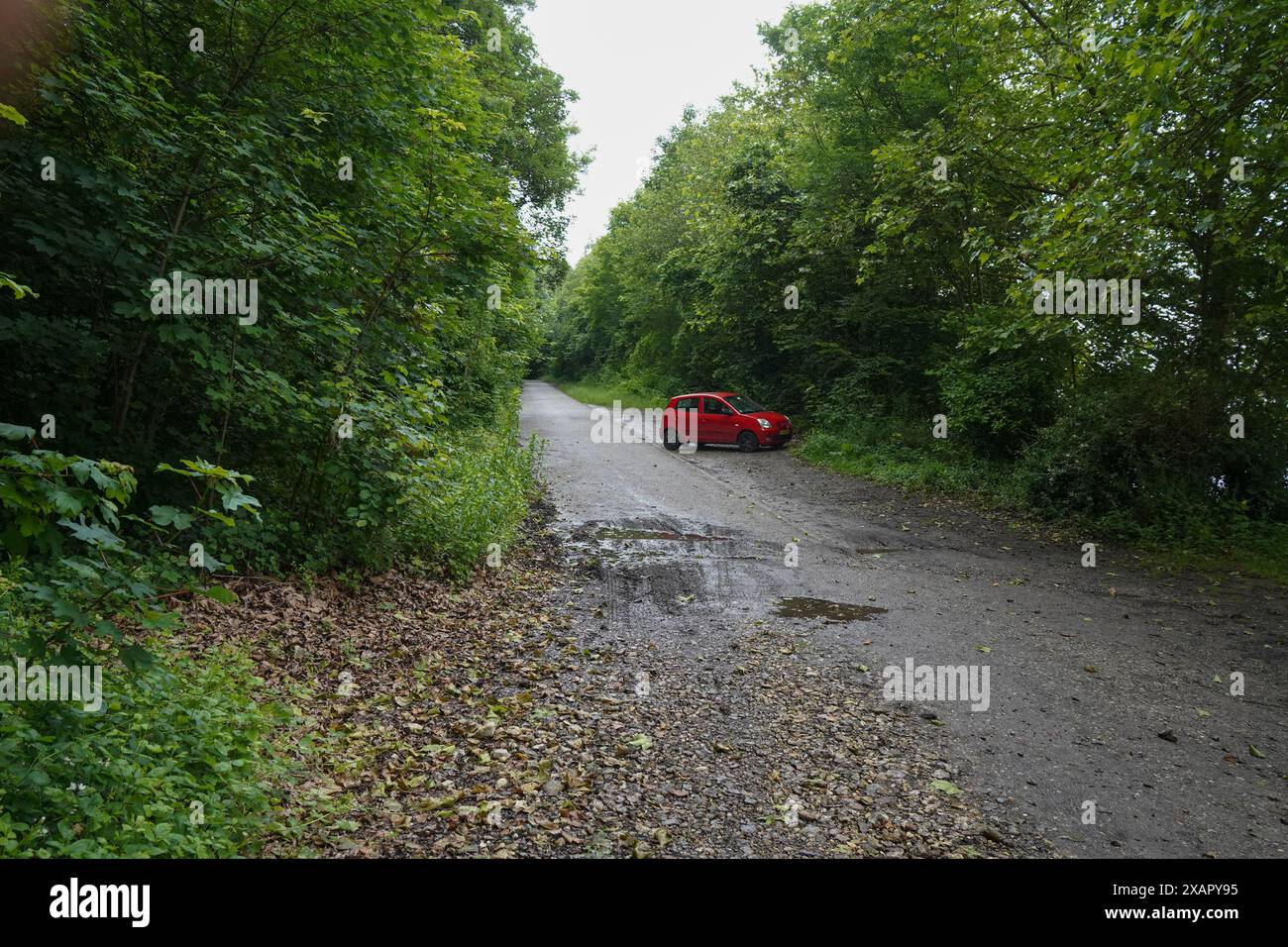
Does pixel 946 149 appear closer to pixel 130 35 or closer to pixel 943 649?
pixel 943 649

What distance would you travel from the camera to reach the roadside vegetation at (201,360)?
10.1 ft

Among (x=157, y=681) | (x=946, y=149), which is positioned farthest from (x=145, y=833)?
(x=946, y=149)

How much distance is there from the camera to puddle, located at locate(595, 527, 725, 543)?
10.9 m

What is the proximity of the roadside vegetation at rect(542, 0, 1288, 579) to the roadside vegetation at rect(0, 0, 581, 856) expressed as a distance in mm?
7327

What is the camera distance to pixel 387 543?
7.51 metres

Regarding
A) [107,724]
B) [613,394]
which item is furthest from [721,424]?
[613,394]

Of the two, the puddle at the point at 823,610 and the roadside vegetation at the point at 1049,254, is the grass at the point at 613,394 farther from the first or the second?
the puddle at the point at 823,610

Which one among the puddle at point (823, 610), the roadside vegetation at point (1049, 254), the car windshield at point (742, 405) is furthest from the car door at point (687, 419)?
the puddle at point (823, 610)

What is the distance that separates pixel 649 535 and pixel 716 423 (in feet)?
36.9

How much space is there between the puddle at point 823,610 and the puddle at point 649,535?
2.93 m

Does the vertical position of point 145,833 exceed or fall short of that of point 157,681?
it falls short

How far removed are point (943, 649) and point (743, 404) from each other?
52.1ft

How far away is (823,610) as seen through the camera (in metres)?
7.93

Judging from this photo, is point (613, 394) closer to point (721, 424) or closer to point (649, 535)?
point (721, 424)
